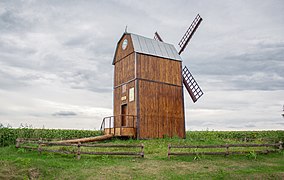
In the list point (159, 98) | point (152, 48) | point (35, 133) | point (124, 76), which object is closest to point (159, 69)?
point (152, 48)

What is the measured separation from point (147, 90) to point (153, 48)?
408cm

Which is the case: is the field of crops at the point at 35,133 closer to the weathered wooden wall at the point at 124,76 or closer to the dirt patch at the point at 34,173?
the weathered wooden wall at the point at 124,76

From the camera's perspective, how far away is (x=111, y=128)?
21.9m

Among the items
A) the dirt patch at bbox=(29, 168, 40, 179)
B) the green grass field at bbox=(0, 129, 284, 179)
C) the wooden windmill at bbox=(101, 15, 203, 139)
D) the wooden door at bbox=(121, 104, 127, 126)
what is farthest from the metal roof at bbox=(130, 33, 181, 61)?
the dirt patch at bbox=(29, 168, 40, 179)

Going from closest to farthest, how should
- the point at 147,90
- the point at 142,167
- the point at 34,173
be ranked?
the point at 34,173 → the point at 142,167 → the point at 147,90

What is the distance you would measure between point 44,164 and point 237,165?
30.8 feet

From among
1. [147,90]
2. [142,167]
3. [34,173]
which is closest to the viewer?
[34,173]

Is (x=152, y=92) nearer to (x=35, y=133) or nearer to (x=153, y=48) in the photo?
(x=153, y=48)

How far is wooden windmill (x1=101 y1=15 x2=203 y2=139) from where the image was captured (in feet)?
69.8

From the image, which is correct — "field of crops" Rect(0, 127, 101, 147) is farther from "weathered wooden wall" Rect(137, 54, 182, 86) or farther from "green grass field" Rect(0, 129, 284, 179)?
"weathered wooden wall" Rect(137, 54, 182, 86)

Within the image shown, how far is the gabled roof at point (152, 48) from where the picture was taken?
2252 cm

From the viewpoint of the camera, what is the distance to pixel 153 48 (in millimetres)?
23469

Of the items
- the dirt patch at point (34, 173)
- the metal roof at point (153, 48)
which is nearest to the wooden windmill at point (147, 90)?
the metal roof at point (153, 48)

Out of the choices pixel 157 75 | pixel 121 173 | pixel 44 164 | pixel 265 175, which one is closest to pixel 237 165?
pixel 265 175
